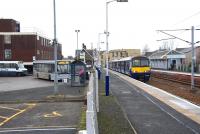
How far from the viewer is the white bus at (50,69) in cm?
4719

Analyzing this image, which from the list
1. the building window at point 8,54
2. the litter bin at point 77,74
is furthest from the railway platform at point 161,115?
the building window at point 8,54

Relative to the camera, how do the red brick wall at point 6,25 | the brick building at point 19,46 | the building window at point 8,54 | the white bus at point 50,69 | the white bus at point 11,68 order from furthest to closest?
the red brick wall at point 6,25
the building window at point 8,54
the brick building at point 19,46
the white bus at point 11,68
the white bus at point 50,69

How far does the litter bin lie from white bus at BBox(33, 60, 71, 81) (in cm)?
757

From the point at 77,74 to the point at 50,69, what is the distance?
44.6 feet

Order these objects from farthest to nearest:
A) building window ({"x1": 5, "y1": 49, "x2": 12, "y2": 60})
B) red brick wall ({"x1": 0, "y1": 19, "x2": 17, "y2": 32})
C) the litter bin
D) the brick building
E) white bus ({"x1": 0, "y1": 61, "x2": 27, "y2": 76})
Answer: red brick wall ({"x1": 0, "y1": 19, "x2": 17, "y2": 32}), building window ({"x1": 5, "y1": 49, "x2": 12, "y2": 60}), the brick building, white bus ({"x1": 0, "y1": 61, "x2": 27, "y2": 76}), the litter bin

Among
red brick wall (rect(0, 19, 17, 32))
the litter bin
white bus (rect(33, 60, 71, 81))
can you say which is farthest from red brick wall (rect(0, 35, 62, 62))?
the litter bin

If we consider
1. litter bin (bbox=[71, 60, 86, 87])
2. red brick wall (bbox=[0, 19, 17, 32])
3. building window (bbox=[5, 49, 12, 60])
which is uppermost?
red brick wall (bbox=[0, 19, 17, 32])

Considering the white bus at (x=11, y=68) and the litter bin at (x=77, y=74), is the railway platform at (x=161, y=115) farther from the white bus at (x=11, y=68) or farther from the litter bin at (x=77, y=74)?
the white bus at (x=11, y=68)

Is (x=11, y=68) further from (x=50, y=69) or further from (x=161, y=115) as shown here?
(x=161, y=115)

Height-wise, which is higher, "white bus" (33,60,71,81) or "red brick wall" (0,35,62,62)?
"red brick wall" (0,35,62,62)

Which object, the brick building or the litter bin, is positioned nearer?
the litter bin

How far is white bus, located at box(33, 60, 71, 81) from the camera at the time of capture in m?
47.2

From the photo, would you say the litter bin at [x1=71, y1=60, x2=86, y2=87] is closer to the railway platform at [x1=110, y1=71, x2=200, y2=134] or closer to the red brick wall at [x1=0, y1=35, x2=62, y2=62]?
the railway platform at [x1=110, y1=71, x2=200, y2=134]

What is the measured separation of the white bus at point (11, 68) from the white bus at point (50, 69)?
9249 millimetres
